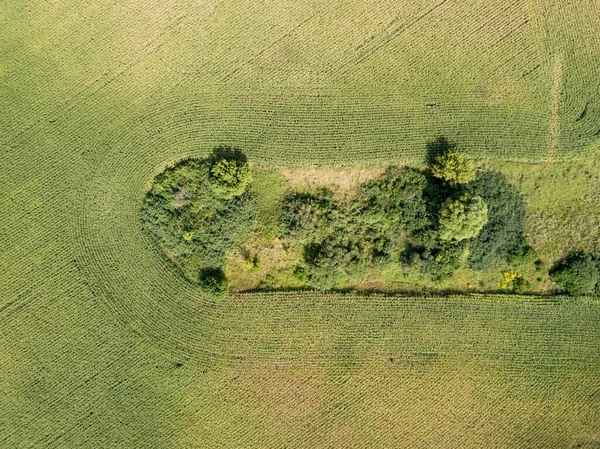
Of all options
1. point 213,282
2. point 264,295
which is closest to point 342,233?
point 264,295

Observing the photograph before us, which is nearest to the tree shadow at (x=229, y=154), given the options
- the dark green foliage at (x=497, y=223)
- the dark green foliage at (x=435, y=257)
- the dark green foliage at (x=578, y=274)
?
the dark green foliage at (x=435, y=257)

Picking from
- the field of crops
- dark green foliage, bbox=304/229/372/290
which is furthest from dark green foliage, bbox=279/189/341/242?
the field of crops

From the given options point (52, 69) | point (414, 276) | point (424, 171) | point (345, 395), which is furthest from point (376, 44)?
point (345, 395)

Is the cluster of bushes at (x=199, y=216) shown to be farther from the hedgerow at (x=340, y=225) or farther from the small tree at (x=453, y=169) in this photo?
the small tree at (x=453, y=169)

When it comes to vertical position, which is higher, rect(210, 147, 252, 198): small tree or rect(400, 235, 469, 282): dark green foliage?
rect(210, 147, 252, 198): small tree

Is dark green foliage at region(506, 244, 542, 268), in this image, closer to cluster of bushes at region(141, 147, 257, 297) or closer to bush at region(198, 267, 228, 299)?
cluster of bushes at region(141, 147, 257, 297)

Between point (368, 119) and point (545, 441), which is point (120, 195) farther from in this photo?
point (545, 441)
